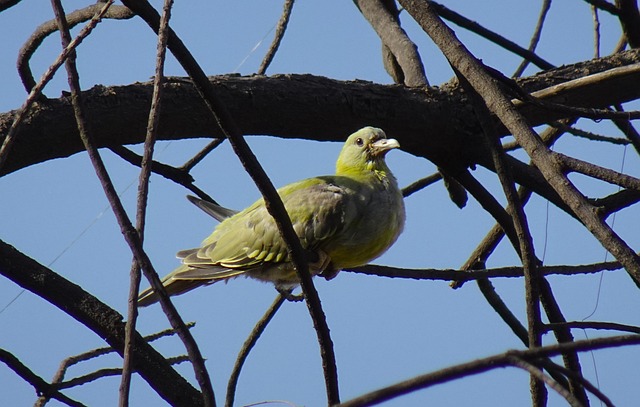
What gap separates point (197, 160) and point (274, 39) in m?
0.69

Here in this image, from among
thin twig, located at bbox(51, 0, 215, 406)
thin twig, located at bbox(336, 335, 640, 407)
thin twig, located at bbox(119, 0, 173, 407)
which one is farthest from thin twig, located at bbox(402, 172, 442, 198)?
thin twig, located at bbox(336, 335, 640, 407)

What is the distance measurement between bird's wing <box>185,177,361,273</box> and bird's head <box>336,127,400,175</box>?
0.60ft

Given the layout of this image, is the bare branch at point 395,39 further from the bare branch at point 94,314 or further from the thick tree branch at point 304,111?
the bare branch at point 94,314

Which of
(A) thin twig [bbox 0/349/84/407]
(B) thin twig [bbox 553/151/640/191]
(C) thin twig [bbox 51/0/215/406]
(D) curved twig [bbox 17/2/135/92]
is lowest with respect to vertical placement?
(C) thin twig [bbox 51/0/215/406]

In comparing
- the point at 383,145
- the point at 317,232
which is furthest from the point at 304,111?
the point at 317,232

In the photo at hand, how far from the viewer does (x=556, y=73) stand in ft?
13.6

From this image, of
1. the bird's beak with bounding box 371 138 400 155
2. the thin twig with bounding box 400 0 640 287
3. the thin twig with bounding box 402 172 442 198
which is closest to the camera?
the thin twig with bounding box 400 0 640 287

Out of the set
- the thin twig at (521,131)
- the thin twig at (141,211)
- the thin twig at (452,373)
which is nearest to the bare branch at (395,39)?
the thin twig at (521,131)

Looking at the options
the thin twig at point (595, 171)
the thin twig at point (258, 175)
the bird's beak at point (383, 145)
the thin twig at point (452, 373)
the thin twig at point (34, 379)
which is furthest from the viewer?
the bird's beak at point (383, 145)

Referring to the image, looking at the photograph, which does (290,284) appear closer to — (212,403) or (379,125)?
(379,125)

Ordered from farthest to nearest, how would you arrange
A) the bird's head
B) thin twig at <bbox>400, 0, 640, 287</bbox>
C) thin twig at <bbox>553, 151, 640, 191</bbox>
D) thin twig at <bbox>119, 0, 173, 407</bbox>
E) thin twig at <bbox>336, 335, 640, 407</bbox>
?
the bird's head, thin twig at <bbox>553, 151, 640, 191</bbox>, thin twig at <bbox>400, 0, 640, 287</bbox>, thin twig at <bbox>119, 0, 173, 407</bbox>, thin twig at <bbox>336, 335, 640, 407</bbox>

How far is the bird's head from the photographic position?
410cm

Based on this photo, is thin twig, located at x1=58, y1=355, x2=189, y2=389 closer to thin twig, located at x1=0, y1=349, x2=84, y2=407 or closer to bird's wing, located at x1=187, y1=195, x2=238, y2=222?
thin twig, located at x1=0, y1=349, x2=84, y2=407

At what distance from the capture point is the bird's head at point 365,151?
4.10m
